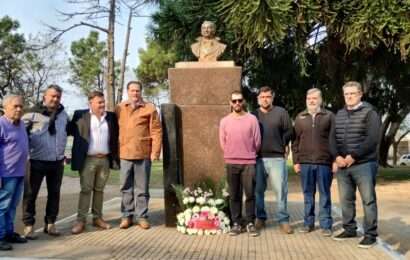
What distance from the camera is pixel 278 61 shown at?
18.3m

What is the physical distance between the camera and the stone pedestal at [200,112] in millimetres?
8109

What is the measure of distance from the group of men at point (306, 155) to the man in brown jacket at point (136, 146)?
941 millimetres

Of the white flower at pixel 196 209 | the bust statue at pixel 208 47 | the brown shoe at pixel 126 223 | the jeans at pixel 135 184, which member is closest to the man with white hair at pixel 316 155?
the white flower at pixel 196 209

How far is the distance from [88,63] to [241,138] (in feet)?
145

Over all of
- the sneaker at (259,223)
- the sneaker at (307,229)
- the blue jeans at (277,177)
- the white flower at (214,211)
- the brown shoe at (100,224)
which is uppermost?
the blue jeans at (277,177)

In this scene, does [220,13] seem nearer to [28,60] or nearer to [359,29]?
[359,29]

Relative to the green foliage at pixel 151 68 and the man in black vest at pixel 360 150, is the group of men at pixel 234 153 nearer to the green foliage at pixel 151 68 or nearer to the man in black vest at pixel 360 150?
the man in black vest at pixel 360 150

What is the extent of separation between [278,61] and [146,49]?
2339cm

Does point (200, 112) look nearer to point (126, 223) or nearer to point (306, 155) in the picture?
point (306, 155)

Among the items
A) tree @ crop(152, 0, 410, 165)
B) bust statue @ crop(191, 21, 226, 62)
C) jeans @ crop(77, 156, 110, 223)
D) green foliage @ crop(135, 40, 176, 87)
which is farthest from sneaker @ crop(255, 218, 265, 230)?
green foliage @ crop(135, 40, 176, 87)

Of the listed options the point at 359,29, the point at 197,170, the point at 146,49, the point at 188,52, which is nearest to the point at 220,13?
the point at 188,52

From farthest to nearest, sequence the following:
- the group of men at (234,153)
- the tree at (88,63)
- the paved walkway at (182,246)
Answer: the tree at (88,63), the group of men at (234,153), the paved walkway at (182,246)

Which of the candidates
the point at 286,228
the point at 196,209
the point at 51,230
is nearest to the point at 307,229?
the point at 286,228

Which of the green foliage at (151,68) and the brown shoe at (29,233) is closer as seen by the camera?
the brown shoe at (29,233)
